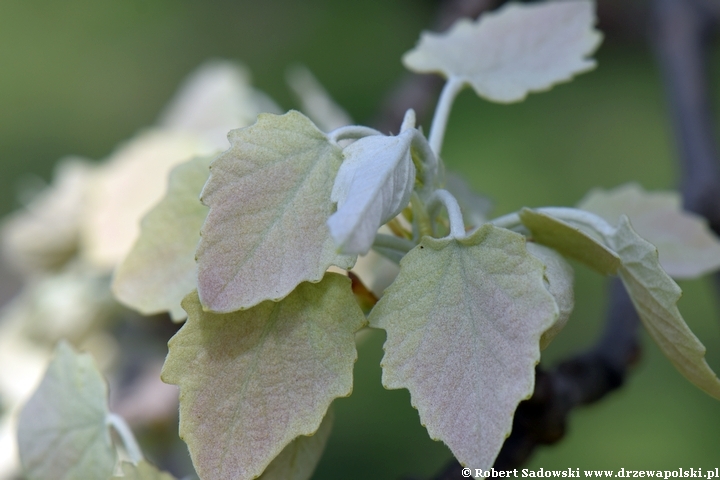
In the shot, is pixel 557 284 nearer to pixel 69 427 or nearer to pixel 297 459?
pixel 297 459

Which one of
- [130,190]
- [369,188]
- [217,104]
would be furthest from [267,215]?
[217,104]

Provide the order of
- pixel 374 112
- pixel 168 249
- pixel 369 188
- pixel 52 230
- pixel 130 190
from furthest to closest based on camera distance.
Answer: pixel 374 112, pixel 52 230, pixel 130 190, pixel 168 249, pixel 369 188

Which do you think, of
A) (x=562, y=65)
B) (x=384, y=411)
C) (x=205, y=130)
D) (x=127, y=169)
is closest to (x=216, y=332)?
(x=562, y=65)

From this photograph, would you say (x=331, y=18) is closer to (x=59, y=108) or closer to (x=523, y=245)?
(x=59, y=108)

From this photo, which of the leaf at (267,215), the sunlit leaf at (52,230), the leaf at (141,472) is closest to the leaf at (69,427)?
the leaf at (141,472)

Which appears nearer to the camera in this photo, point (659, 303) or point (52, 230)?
point (659, 303)

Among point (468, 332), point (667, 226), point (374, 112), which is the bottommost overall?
point (374, 112)

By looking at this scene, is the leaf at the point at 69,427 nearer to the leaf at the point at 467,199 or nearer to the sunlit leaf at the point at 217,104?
the leaf at the point at 467,199
